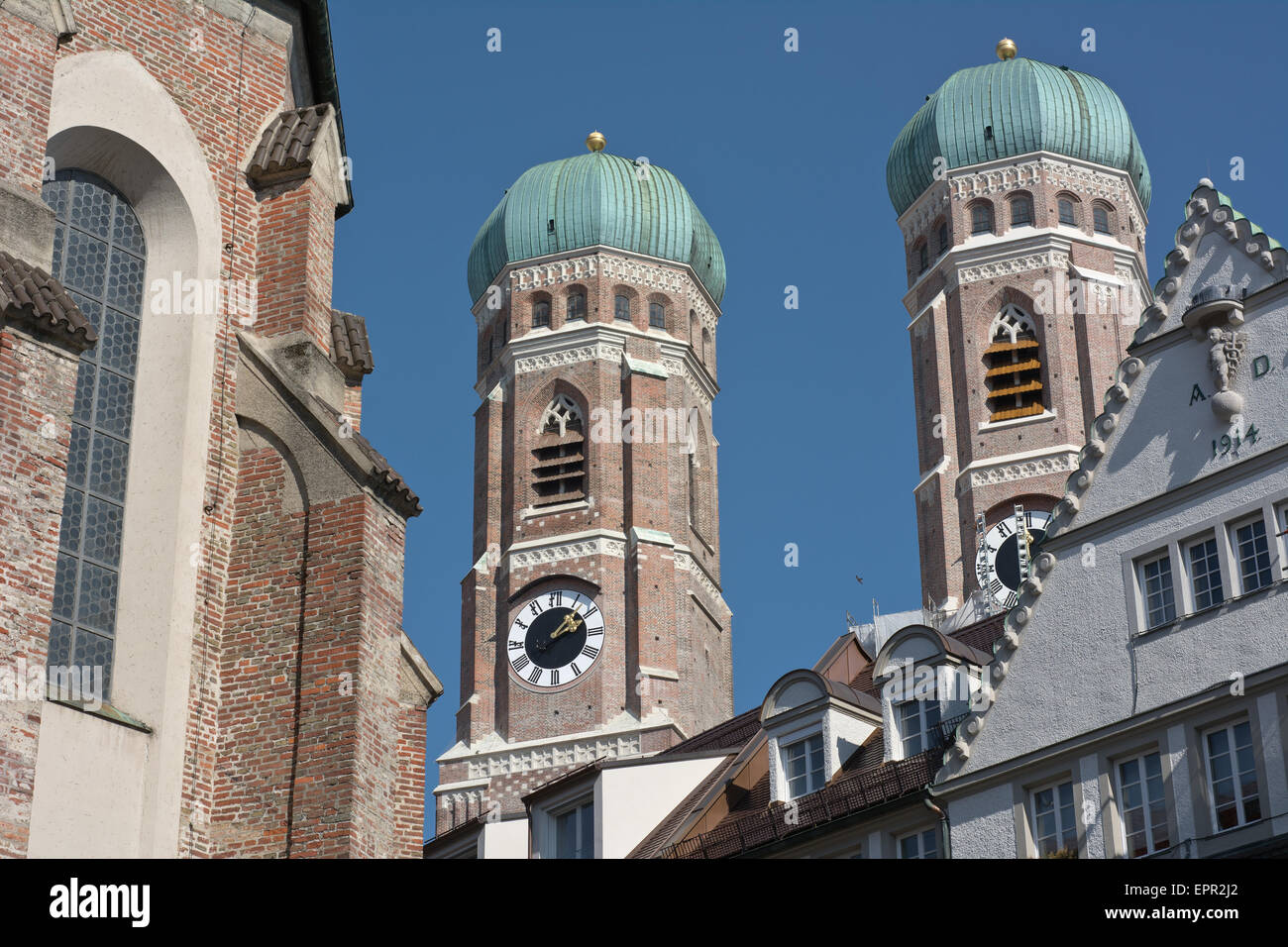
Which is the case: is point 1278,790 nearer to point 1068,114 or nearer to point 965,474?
point 965,474

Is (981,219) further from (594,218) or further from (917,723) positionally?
(917,723)

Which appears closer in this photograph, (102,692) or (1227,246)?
(102,692)

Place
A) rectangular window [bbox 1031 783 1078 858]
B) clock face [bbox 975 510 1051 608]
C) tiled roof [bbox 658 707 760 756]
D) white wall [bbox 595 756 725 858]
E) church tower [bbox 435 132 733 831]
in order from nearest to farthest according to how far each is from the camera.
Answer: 1. rectangular window [bbox 1031 783 1078 858]
2. white wall [bbox 595 756 725 858]
3. tiled roof [bbox 658 707 760 756]
4. clock face [bbox 975 510 1051 608]
5. church tower [bbox 435 132 733 831]

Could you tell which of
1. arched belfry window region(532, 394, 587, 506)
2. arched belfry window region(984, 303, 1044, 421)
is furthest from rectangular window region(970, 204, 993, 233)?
arched belfry window region(532, 394, 587, 506)

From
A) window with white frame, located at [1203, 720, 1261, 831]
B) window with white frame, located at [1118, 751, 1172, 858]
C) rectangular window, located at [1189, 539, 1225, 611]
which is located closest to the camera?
window with white frame, located at [1203, 720, 1261, 831]

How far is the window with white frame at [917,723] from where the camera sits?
92.0 feet

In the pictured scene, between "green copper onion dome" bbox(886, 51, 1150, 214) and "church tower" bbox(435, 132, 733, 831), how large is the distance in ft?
27.8

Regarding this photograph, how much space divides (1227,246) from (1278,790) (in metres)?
6.31

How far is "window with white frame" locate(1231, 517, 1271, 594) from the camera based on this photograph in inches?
962

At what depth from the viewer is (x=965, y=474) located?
220ft

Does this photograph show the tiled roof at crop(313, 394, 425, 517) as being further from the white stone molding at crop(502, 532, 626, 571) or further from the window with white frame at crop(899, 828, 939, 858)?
the white stone molding at crop(502, 532, 626, 571)

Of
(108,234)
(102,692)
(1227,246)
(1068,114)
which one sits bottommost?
(102,692)

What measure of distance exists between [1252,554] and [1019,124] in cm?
5088
